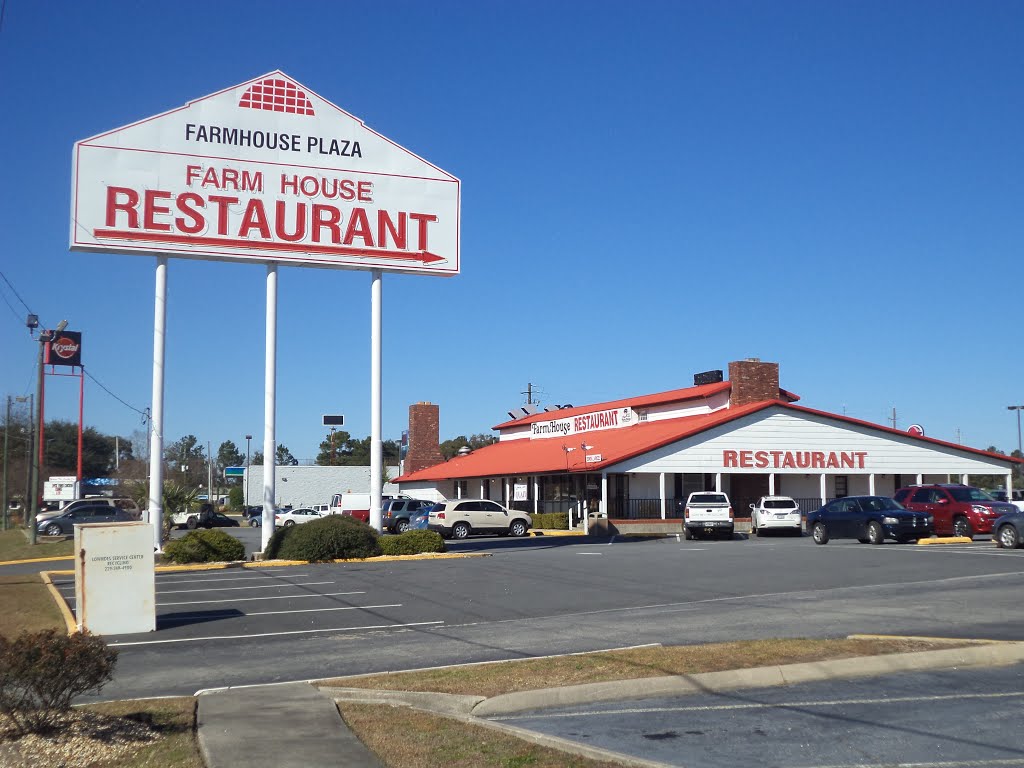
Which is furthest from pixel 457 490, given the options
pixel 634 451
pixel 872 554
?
pixel 872 554

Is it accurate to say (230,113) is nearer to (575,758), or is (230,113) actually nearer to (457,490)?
(575,758)

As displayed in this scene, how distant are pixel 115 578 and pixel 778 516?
31197 mm

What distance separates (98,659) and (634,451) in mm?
37651

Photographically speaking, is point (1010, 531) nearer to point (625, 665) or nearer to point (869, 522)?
point (869, 522)

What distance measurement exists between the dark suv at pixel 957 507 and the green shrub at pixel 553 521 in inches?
682

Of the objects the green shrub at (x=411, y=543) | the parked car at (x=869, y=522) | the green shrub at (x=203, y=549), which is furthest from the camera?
the parked car at (x=869, y=522)

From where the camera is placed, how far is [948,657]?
417 inches

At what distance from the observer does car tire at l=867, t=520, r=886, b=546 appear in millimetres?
30219

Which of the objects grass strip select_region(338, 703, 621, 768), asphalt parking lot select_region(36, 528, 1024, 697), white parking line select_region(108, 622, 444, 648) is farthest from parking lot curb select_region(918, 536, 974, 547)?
grass strip select_region(338, 703, 621, 768)

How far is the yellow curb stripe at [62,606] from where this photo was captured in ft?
48.0

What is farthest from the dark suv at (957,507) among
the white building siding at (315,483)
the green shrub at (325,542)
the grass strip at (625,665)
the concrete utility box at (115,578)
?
the white building siding at (315,483)

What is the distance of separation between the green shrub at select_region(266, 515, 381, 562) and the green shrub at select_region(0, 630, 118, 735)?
19.5 m

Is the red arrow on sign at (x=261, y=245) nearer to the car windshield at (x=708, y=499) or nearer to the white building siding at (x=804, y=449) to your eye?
the car windshield at (x=708, y=499)

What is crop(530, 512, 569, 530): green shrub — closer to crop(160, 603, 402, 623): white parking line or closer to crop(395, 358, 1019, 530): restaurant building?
crop(395, 358, 1019, 530): restaurant building
